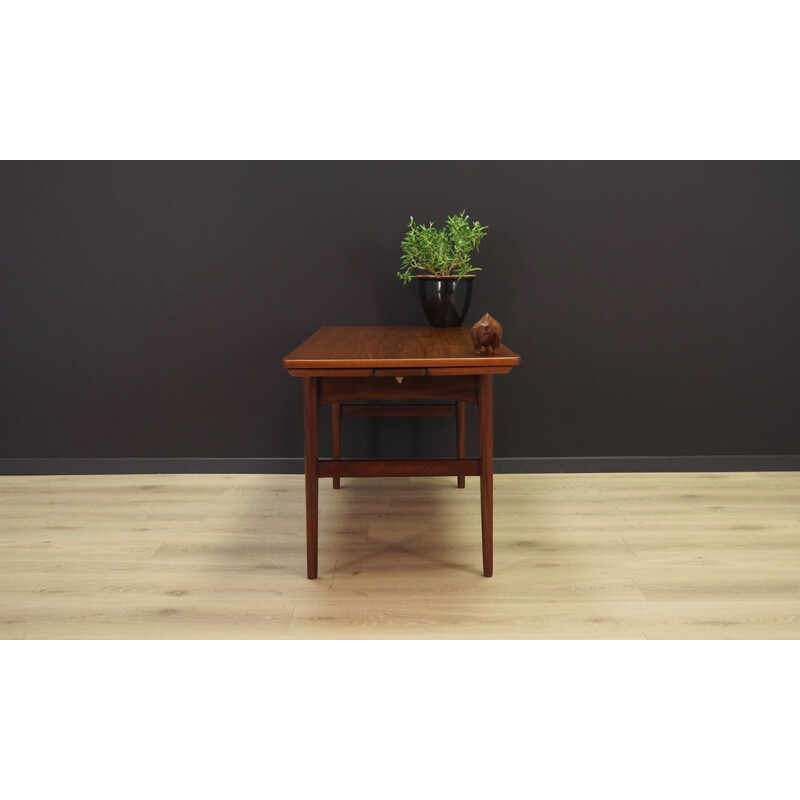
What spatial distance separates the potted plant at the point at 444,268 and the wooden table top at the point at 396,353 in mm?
103

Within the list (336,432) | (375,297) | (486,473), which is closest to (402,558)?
(486,473)

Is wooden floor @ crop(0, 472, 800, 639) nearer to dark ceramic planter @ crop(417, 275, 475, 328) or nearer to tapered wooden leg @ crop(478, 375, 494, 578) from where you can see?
tapered wooden leg @ crop(478, 375, 494, 578)

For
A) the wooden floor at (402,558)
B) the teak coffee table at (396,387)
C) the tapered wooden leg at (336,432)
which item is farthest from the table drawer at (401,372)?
the tapered wooden leg at (336,432)

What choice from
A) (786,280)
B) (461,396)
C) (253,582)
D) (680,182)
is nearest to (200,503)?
(253,582)

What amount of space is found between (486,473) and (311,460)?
515 millimetres

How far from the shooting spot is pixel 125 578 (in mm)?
2674

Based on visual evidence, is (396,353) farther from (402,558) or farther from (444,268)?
(444,268)

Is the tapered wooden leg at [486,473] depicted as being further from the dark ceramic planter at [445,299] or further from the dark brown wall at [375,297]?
the dark brown wall at [375,297]

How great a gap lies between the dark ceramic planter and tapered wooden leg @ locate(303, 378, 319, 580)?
0.96 metres

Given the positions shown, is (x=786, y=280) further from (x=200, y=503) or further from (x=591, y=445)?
(x=200, y=503)

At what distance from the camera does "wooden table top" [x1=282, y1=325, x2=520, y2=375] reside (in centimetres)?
250

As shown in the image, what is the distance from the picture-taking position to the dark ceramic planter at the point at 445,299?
342cm

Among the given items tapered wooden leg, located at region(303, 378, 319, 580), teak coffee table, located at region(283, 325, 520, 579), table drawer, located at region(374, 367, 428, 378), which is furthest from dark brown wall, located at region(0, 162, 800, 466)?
table drawer, located at region(374, 367, 428, 378)

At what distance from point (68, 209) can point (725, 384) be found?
2901 millimetres
